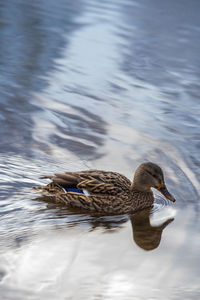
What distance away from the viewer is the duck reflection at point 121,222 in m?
6.60

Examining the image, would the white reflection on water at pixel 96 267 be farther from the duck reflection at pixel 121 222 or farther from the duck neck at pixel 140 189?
the duck neck at pixel 140 189

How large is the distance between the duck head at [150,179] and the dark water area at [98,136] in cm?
21

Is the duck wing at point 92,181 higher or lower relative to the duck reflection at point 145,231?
higher

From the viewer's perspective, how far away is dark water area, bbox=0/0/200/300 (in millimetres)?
5781

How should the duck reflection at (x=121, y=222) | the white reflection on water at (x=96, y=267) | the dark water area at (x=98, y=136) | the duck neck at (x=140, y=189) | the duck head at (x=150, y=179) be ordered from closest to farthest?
1. the white reflection on water at (x=96, y=267)
2. the dark water area at (x=98, y=136)
3. the duck reflection at (x=121, y=222)
4. the duck head at (x=150, y=179)
5. the duck neck at (x=140, y=189)

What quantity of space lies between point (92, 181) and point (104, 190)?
0.60 ft

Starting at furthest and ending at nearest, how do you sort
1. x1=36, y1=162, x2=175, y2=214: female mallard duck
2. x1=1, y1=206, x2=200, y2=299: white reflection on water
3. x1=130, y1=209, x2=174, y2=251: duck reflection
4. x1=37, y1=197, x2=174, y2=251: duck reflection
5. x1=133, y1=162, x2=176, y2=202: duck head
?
1. x1=133, y1=162, x2=176, y2=202: duck head
2. x1=36, y1=162, x2=175, y2=214: female mallard duck
3. x1=37, y1=197, x2=174, y2=251: duck reflection
4. x1=130, y1=209, x2=174, y2=251: duck reflection
5. x1=1, y1=206, x2=200, y2=299: white reflection on water

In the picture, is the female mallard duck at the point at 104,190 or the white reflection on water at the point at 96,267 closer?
the white reflection on water at the point at 96,267

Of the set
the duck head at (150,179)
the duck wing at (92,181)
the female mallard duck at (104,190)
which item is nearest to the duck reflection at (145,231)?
the female mallard duck at (104,190)

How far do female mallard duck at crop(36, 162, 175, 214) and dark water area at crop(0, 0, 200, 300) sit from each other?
0.15 metres

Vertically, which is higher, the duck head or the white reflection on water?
the duck head

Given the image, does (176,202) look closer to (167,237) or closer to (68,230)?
(167,237)

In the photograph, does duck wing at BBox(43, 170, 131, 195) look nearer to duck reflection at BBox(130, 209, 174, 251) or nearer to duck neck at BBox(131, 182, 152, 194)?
duck neck at BBox(131, 182, 152, 194)

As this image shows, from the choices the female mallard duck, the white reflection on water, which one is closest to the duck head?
the female mallard duck
